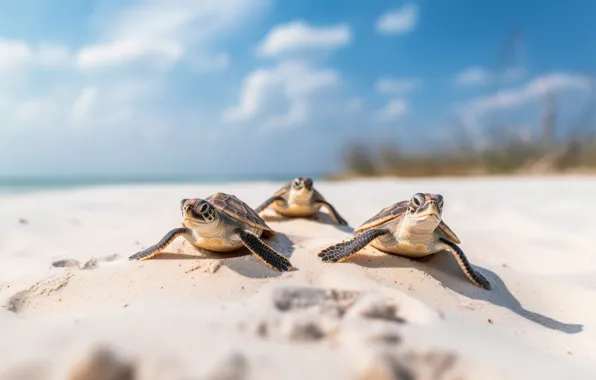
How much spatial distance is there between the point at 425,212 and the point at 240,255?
5.13 ft

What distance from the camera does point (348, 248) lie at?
2.86 m

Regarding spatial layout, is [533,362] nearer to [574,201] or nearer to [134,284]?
[134,284]

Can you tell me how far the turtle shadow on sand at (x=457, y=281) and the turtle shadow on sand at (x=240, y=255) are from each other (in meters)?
0.70

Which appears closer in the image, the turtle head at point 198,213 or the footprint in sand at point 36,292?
the footprint in sand at point 36,292

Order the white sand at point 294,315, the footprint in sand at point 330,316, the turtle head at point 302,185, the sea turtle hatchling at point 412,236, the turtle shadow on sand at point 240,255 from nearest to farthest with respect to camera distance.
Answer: the white sand at point 294,315
the footprint in sand at point 330,316
the turtle shadow on sand at point 240,255
the sea turtle hatchling at point 412,236
the turtle head at point 302,185

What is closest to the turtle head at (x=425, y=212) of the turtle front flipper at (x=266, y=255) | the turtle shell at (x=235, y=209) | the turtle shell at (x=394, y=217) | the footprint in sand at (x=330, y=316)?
the turtle shell at (x=394, y=217)

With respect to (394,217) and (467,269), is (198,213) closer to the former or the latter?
(394,217)

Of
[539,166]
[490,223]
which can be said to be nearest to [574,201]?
[490,223]

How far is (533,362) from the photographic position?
5.85 ft

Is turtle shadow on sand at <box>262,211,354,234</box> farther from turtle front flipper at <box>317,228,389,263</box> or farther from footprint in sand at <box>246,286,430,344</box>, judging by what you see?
footprint in sand at <box>246,286,430,344</box>

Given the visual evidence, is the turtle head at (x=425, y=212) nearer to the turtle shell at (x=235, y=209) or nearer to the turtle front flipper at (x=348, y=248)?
the turtle front flipper at (x=348, y=248)

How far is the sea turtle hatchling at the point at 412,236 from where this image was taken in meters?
2.74

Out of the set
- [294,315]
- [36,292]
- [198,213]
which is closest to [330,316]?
[294,315]

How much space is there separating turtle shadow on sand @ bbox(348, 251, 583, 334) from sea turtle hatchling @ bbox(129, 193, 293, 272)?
0.70m
